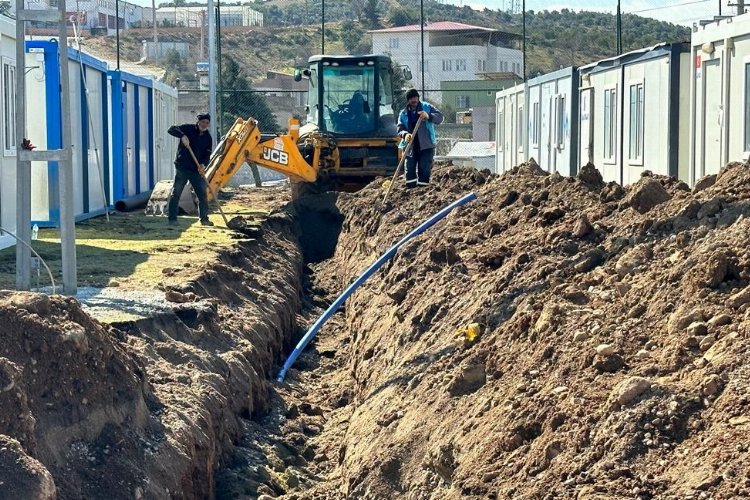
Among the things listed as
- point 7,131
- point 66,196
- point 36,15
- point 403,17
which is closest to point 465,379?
point 66,196

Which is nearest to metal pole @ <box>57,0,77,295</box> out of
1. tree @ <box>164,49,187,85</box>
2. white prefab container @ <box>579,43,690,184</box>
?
white prefab container @ <box>579,43,690,184</box>

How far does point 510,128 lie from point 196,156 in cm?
1449

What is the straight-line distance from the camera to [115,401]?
7230 millimetres

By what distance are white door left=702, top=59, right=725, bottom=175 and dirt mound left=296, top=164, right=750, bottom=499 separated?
9.76 feet

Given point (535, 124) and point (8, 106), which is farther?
point (535, 124)

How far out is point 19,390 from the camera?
6156mm

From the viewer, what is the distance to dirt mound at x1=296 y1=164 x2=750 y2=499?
201 inches

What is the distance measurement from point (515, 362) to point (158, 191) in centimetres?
1616

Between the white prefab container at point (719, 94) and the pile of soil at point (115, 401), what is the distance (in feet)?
20.1

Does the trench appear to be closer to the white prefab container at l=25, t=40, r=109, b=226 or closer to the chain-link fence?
the white prefab container at l=25, t=40, r=109, b=226

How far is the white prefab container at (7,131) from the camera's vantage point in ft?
48.2

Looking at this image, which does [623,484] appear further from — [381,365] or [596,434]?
[381,365]

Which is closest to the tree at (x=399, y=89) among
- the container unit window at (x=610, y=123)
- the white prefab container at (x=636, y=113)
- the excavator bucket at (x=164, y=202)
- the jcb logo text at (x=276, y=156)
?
the excavator bucket at (x=164, y=202)

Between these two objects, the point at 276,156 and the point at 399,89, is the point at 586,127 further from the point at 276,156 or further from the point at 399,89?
the point at 399,89
